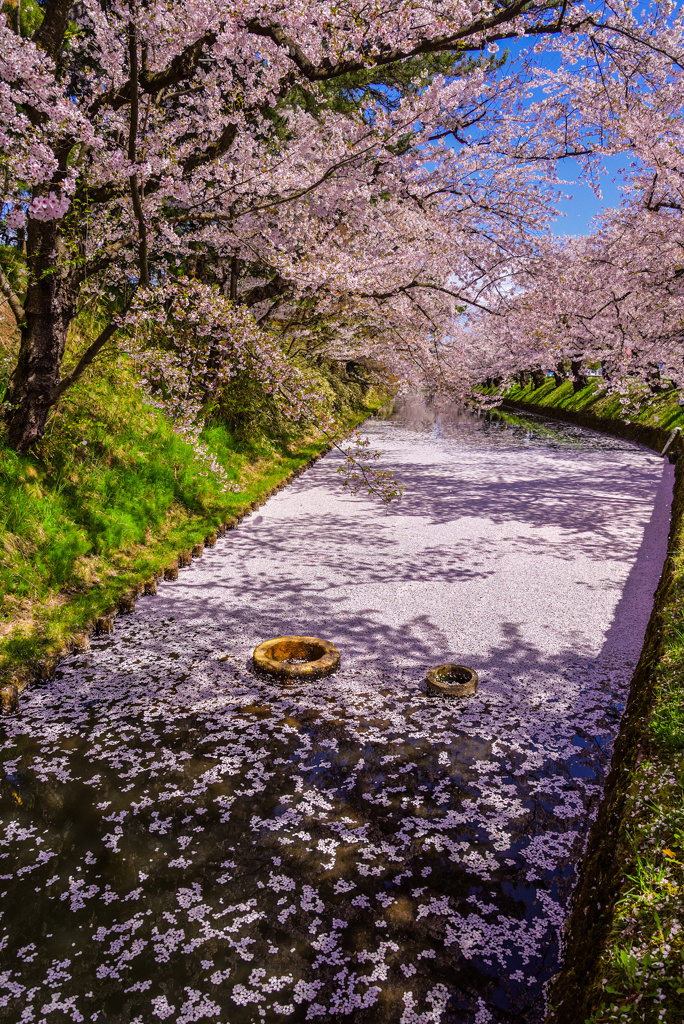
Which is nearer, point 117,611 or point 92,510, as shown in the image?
point 117,611

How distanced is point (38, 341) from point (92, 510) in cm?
208

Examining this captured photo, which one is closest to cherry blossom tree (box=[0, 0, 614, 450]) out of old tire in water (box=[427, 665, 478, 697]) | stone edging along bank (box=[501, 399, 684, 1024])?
old tire in water (box=[427, 665, 478, 697])

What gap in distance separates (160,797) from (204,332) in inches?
274

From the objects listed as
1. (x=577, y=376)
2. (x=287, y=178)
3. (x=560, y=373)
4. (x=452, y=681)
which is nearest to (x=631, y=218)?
(x=287, y=178)

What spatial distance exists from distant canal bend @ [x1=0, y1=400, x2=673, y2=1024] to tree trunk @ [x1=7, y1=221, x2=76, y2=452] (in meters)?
2.60

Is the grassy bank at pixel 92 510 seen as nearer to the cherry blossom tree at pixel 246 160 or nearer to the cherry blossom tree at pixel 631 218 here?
the cherry blossom tree at pixel 246 160

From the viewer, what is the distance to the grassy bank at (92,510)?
5.64 metres

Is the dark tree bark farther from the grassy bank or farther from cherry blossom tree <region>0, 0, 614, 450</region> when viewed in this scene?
the grassy bank

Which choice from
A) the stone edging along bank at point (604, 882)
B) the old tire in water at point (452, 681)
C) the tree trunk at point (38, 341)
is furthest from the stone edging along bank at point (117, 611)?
the stone edging along bank at point (604, 882)

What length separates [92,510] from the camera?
7332 millimetres

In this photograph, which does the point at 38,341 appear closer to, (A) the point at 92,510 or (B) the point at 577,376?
(A) the point at 92,510

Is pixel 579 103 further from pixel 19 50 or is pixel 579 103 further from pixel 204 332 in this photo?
pixel 19 50

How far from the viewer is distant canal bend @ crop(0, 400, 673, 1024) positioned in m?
2.57

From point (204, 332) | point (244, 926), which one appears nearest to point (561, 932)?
point (244, 926)
